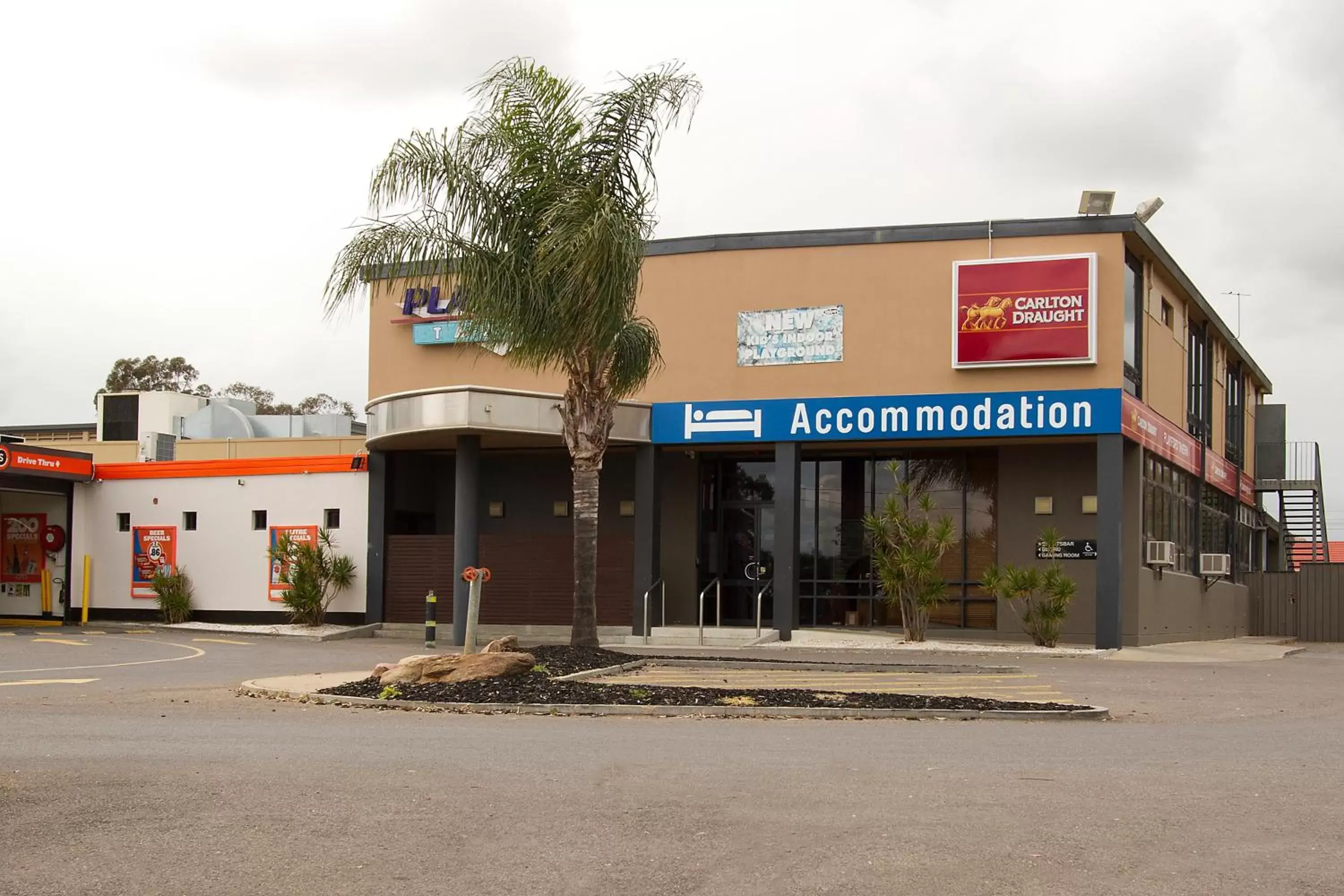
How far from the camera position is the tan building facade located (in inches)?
1008

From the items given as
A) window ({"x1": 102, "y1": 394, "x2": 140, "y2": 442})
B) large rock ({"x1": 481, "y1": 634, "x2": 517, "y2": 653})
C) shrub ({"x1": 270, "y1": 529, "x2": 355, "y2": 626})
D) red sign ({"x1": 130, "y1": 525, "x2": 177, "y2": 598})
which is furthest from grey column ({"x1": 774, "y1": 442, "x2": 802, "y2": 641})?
window ({"x1": 102, "y1": 394, "x2": 140, "y2": 442})

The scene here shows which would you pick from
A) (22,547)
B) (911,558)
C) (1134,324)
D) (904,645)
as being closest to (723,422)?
(911,558)

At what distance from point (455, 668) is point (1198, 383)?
24781mm

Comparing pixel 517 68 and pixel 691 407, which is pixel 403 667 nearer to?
pixel 517 68

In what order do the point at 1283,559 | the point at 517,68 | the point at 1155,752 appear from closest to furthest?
1. the point at 1155,752
2. the point at 517,68
3. the point at 1283,559

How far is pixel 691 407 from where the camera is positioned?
27656mm

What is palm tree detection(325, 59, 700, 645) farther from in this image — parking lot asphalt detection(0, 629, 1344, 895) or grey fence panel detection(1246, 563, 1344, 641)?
grey fence panel detection(1246, 563, 1344, 641)

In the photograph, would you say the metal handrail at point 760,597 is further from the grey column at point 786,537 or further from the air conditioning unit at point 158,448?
the air conditioning unit at point 158,448

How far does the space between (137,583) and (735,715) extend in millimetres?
23082

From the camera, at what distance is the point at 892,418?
86.4 feet

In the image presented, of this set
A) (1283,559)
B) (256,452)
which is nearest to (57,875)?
(256,452)

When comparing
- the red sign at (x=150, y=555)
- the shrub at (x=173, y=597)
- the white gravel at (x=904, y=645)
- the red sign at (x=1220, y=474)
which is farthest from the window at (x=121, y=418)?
the red sign at (x=1220, y=474)

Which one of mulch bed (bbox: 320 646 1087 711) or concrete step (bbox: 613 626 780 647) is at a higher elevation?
mulch bed (bbox: 320 646 1087 711)

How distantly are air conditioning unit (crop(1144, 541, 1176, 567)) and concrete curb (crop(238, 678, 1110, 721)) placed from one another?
14.1m
